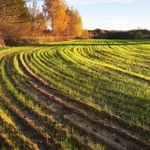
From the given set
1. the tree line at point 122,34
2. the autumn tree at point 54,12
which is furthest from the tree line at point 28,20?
the tree line at point 122,34

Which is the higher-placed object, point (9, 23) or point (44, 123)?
point (9, 23)

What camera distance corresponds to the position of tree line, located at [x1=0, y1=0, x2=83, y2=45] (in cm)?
3130

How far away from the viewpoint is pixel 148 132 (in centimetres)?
583

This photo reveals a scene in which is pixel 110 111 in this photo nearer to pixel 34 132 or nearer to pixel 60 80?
pixel 34 132

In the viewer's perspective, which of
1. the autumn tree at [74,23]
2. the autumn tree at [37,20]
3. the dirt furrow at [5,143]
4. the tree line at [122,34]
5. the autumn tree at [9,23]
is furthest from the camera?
the tree line at [122,34]

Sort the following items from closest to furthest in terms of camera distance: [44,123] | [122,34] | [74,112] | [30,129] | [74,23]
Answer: [30,129] < [44,123] < [74,112] < [74,23] < [122,34]

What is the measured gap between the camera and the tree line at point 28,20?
31295 mm

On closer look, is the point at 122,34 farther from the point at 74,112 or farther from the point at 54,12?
the point at 74,112

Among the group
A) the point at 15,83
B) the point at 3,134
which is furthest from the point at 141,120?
the point at 15,83

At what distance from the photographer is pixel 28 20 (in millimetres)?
43250

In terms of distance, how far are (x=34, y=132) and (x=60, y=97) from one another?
9.10 feet

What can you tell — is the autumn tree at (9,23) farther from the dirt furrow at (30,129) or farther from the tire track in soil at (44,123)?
the dirt furrow at (30,129)

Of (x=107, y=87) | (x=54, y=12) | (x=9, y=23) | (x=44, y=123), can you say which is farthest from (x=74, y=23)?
(x=44, y=123)

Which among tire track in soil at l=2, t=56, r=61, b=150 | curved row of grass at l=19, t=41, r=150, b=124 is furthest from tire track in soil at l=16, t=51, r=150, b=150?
tire track in soil at l=2, t=56, r=61, b=150
